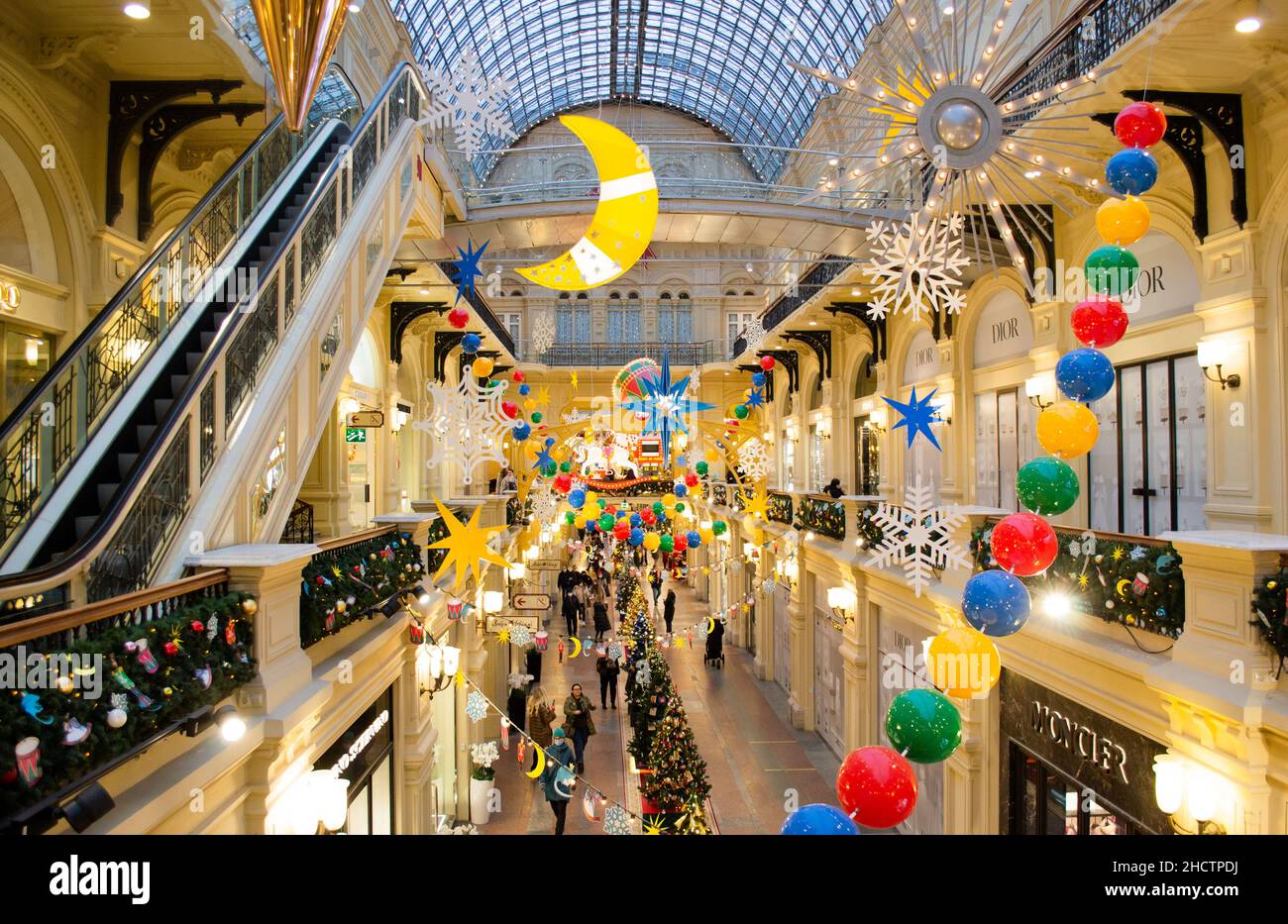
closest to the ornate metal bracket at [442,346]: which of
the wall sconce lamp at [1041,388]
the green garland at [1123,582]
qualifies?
the wall sconce lamp at [1041,388]

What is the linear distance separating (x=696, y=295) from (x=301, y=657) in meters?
27.3

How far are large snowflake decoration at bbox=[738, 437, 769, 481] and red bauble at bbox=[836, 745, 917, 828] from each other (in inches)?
598

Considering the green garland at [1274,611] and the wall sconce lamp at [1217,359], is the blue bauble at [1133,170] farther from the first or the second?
the wall sconce lamp at [1217,359]

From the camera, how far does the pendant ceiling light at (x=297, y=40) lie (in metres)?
3.51

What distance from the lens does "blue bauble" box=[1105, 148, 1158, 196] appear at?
427cm

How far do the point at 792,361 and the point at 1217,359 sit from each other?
15.9 meters

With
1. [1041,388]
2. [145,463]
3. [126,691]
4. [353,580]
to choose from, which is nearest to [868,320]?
[1041,388]

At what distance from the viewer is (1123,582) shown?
5703mm

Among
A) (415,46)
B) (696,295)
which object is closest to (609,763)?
(415,46)

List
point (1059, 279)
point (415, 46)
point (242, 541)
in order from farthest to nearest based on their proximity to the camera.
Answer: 1. point (415, 46)
2. point (1059, 279)
3. point (242, 541)

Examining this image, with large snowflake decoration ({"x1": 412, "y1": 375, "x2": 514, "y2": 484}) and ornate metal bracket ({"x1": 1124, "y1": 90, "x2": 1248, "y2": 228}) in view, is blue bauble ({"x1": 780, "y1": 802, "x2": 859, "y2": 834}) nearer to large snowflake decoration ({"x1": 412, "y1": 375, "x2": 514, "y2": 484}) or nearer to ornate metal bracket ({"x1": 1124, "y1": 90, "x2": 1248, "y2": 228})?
large snowflake decoration ({"x1": 412, "y1": 375, "x2": 514, "y2": 484})
